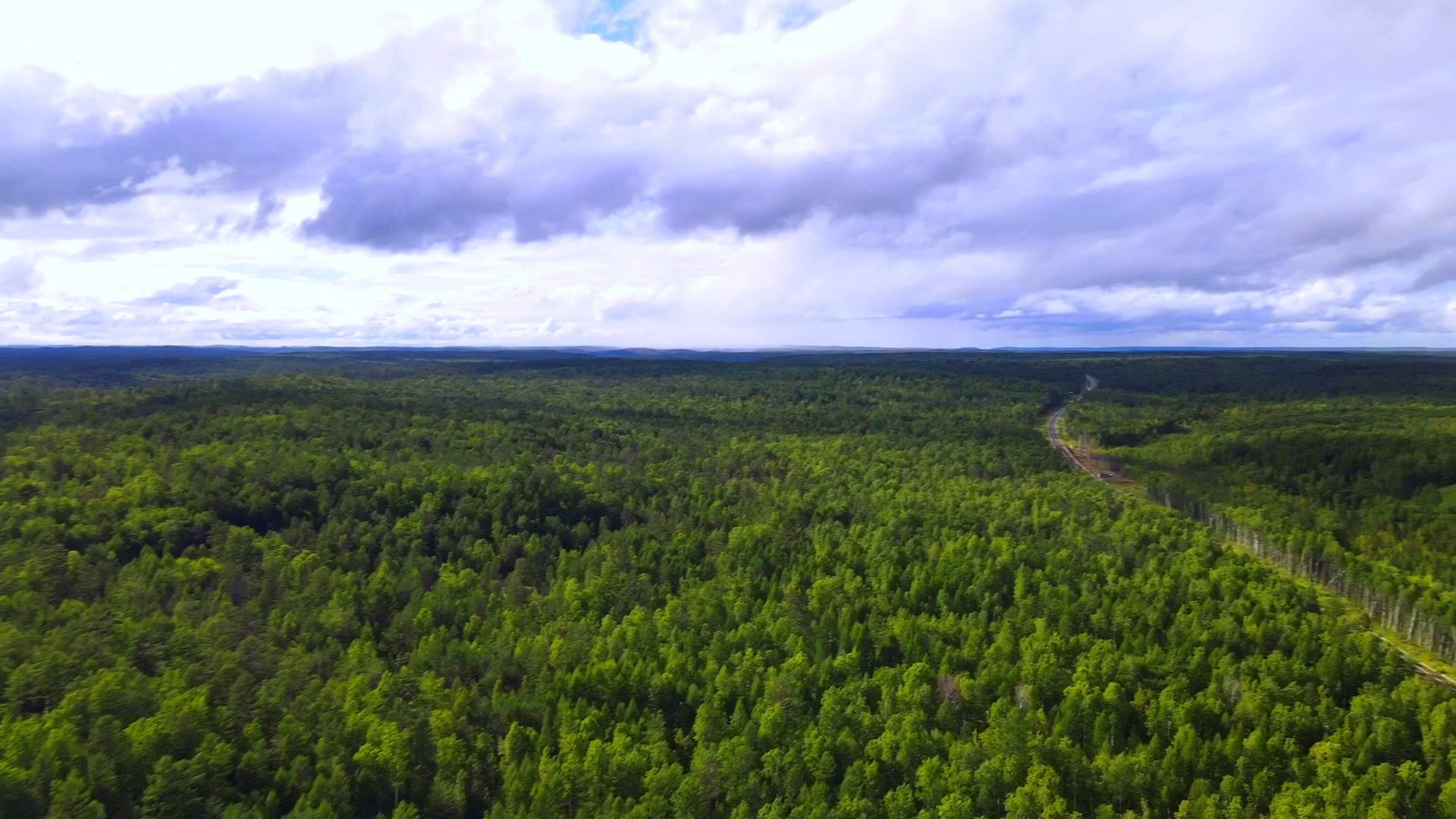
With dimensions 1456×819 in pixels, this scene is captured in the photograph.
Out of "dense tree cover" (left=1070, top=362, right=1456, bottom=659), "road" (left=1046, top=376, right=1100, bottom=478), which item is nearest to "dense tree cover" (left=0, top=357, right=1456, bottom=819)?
"dense tree cover" (left=1070, top=362, right=1456, bottom=659)

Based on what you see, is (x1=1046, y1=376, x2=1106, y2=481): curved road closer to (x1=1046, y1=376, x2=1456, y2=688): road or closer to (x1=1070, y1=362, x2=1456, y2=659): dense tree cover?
(x1=1046, y1=376, x2=1456, y2=688): road

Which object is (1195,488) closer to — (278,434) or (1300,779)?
(1300,779)

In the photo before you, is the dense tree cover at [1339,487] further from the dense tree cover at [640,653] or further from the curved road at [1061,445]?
the dense tree cover at [640,653]

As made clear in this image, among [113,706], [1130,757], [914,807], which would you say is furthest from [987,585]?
[113,706]

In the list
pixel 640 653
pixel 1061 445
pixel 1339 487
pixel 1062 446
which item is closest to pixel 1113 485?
pixel 1339 487

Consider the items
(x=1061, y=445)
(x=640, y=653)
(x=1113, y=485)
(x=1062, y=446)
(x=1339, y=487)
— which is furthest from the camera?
(x=1061, y=445)

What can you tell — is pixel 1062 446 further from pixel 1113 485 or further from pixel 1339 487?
pixel 1339 487
